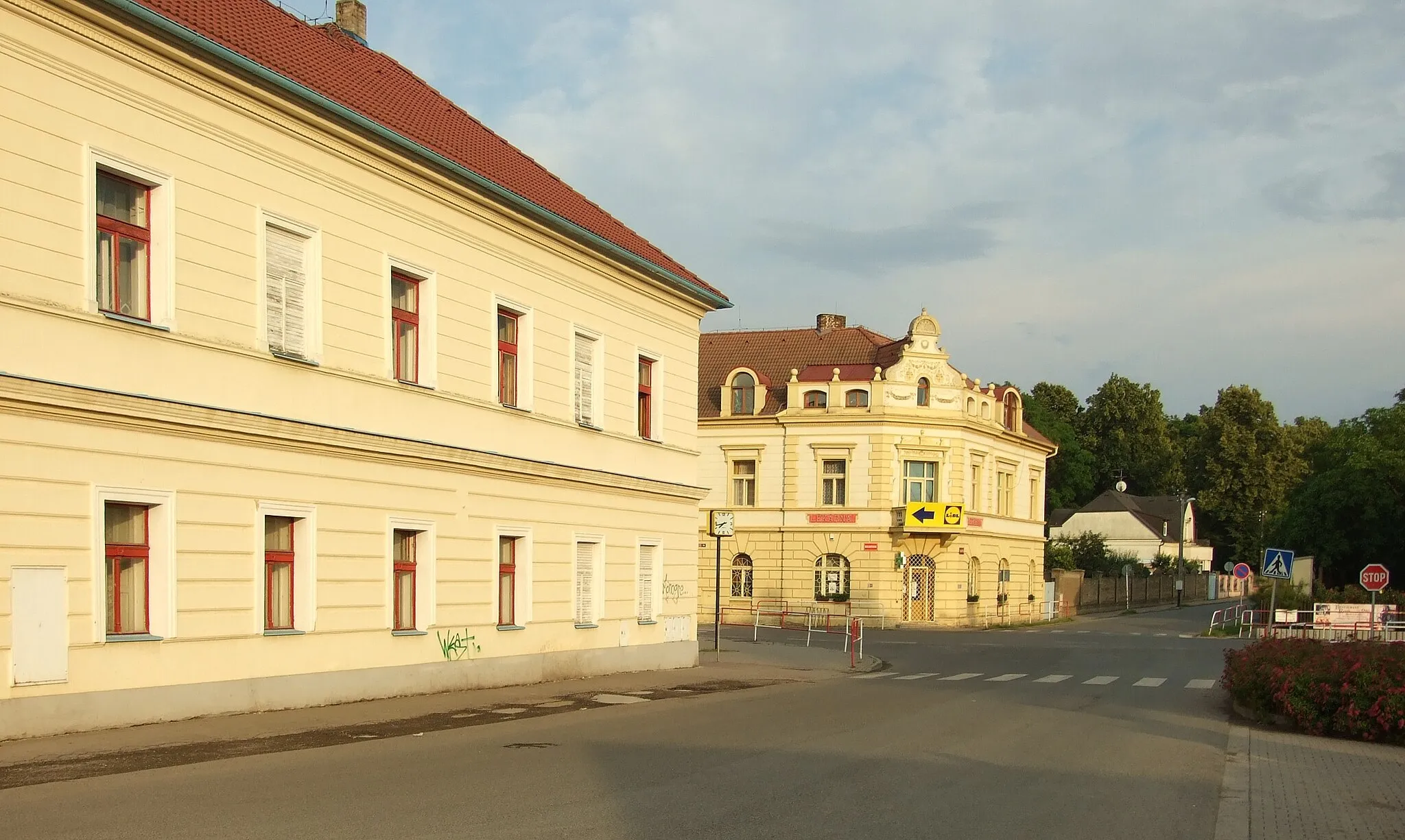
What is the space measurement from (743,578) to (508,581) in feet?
114

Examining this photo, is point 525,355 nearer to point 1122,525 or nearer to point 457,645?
point 457,645

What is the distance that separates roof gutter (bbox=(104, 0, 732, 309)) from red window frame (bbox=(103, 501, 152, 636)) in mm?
5342

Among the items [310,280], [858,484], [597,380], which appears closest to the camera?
[310,280]

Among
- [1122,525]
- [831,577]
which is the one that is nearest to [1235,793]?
[831,577]

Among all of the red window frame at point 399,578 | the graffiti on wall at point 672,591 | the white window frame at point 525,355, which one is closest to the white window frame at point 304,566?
the red window frame at point 399,578

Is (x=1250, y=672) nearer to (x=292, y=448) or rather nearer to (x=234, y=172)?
(x=292, y=448)

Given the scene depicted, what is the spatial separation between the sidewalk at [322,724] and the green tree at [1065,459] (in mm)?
89571

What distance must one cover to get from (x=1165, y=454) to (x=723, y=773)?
113 meters

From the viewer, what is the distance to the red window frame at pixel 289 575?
55.3 feet

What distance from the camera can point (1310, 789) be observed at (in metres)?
12.7

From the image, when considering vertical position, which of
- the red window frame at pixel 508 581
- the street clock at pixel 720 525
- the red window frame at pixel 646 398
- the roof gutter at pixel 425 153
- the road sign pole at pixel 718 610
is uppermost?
the roof gutter at pixel 425 153

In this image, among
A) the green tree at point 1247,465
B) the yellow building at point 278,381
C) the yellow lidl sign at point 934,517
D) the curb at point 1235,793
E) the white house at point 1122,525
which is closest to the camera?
the curb at point 1235,793

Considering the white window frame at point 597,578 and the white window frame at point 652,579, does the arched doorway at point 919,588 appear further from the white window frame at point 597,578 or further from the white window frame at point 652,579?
the white window frame at point 597,578

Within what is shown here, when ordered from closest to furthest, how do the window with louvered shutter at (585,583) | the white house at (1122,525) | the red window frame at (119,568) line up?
the red window frame at (119,568)
the window with louvered shutter at (585,583)
the white house at (1122,525)
